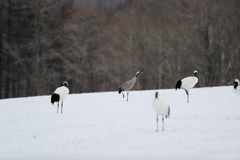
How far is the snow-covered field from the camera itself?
895 centimetres

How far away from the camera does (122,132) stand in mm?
10859

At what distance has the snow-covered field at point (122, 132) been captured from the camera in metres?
8.95

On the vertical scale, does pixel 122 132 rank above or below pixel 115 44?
below

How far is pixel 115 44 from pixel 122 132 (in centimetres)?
3354

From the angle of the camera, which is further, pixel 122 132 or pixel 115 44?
pixel 115 44

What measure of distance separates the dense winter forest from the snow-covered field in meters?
19.3

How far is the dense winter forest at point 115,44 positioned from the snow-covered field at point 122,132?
19273mm

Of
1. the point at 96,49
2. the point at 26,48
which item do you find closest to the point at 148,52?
the point at 96,49

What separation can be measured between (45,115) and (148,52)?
89.0 feet

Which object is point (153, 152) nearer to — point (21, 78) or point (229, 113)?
point (229, 113)

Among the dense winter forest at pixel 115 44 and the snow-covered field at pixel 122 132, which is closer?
the snow-covered field at pixel 122 132

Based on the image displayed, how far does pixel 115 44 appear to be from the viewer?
1729 inches

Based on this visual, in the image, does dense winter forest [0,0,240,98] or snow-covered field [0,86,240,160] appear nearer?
snow-covered field [0,86,240,160]

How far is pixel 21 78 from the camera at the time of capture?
42.2 m
